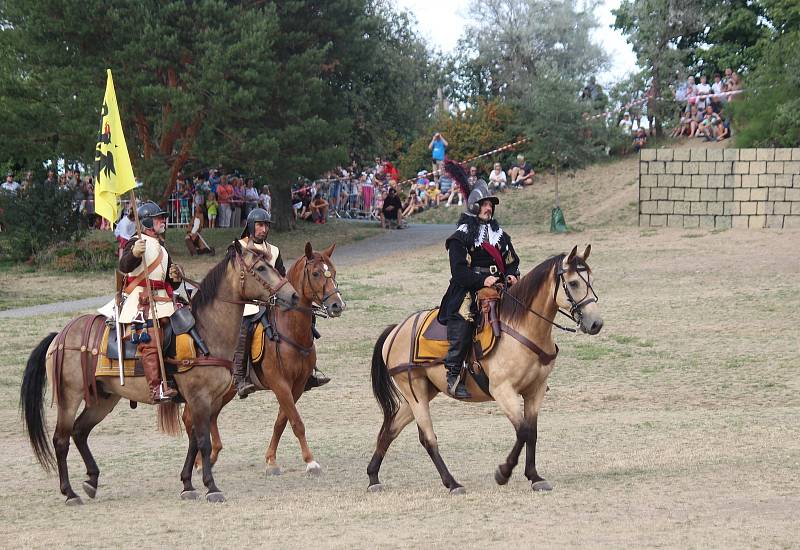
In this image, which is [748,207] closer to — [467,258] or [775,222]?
[775,222]

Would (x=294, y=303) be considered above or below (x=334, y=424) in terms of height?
above

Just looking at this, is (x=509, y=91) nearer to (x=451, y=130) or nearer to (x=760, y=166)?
(x=451, y=130)

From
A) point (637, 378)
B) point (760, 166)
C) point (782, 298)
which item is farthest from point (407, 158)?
point (637, 378)

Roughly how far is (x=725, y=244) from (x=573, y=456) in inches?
887

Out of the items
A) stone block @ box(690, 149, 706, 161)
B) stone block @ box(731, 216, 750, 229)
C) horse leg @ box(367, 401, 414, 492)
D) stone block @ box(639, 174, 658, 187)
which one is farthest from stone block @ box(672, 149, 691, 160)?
horse leg @ box(367, 401, 414, 492)

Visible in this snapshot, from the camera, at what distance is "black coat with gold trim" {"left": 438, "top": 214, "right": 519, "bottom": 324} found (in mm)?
11852

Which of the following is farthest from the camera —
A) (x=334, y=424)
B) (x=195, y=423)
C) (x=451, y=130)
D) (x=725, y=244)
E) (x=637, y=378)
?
(x=451, y=130)

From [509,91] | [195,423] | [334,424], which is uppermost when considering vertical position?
[509,91]

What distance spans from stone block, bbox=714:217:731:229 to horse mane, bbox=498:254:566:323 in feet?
87.3

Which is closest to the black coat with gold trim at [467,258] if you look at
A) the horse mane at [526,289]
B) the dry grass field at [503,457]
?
the horse mane at [526,289]

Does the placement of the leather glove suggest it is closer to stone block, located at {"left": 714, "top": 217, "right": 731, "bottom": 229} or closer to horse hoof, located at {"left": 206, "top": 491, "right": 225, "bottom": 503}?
horse hoof, located at {"left": 206, "top": 491, "right": 225, "bottom": 503}

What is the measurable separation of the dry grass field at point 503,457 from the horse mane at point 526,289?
5.08 feet

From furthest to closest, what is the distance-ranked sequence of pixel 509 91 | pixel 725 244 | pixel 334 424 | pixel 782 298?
pixel 509 91, pixel 725 244, pixel 782 298, pixel 334 424

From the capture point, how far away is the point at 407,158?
51.3m
